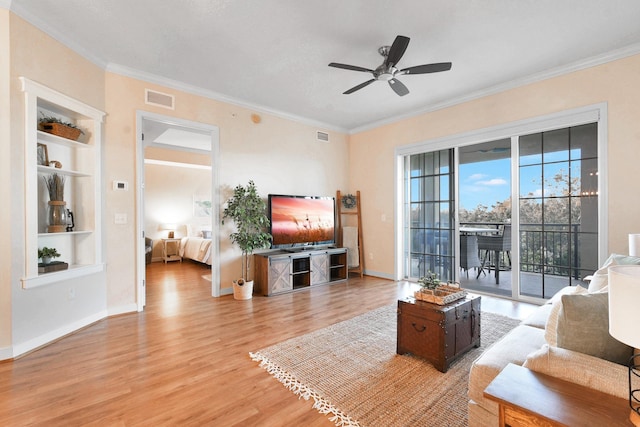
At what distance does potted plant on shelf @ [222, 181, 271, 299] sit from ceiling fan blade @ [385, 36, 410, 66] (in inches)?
102

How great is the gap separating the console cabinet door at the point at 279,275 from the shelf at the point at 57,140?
2.67 meters

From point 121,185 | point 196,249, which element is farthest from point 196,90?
point 196,249

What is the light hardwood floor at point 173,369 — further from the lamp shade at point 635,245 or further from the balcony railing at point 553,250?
the lamp shade at point 635,245

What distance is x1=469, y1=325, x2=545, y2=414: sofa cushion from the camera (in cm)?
146

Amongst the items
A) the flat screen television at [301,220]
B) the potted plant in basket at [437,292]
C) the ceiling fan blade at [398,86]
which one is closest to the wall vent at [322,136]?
the flat screen television at [301,220]

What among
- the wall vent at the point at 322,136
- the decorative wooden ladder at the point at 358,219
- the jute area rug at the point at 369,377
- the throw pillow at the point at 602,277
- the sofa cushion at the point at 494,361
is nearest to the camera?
the sofa cushion at the point at 494,361

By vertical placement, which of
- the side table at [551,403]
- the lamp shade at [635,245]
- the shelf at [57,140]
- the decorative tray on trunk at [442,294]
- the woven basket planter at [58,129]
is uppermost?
the woven basket planter at [58,129]

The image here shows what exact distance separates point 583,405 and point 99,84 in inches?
190

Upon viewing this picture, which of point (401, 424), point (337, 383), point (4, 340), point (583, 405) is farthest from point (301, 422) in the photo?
point (4, 340)

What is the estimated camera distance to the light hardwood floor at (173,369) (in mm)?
1833

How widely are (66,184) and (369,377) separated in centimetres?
374

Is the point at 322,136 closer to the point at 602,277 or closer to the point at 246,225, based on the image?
the point at 246,225

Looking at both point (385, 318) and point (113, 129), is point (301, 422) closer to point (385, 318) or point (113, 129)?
point (385, 318)

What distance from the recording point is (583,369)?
1162mm
